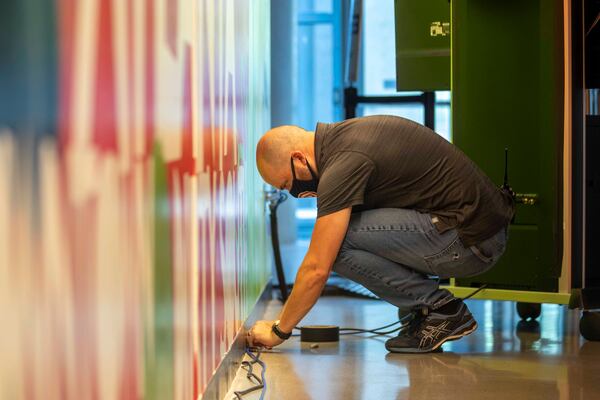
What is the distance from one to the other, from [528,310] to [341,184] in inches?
55.9

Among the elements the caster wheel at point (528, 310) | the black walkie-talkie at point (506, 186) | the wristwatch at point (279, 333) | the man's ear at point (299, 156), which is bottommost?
the caster wheel at point (528, 310)

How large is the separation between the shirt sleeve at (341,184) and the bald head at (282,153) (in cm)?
9

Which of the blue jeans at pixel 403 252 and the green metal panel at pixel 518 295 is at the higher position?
the blue jeans at pixel 403 252

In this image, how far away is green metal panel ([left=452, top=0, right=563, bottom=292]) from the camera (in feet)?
9.61

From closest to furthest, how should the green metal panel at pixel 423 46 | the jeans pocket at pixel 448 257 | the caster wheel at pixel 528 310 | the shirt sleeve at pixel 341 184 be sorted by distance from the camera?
the shirt sleeve at pixel 341 184 → the jeans pocket at pixel 448 257 → the caster wheel at pixel 528 310 → the green metal panel at pixel 423 46

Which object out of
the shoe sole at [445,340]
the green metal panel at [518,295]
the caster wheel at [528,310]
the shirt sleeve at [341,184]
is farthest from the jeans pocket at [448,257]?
the caster wheel at [528,310]

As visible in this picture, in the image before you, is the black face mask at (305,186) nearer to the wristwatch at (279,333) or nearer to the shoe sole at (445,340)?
the wristwatch at (279,333)

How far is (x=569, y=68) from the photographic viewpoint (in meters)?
2.89

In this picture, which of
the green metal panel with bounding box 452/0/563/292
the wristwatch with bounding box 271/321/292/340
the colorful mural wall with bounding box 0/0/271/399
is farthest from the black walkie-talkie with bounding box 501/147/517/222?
the colorful mural wall with bounding box 0/0/271/399

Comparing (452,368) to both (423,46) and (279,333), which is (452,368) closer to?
(279,333)

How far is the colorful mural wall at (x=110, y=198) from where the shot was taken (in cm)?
67

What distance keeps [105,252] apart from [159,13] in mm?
451

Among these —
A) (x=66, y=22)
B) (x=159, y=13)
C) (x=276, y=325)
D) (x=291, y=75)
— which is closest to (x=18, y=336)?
(x=66, y=22)

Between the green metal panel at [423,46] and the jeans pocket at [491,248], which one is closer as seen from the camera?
the jeans pocket at [491,248]
